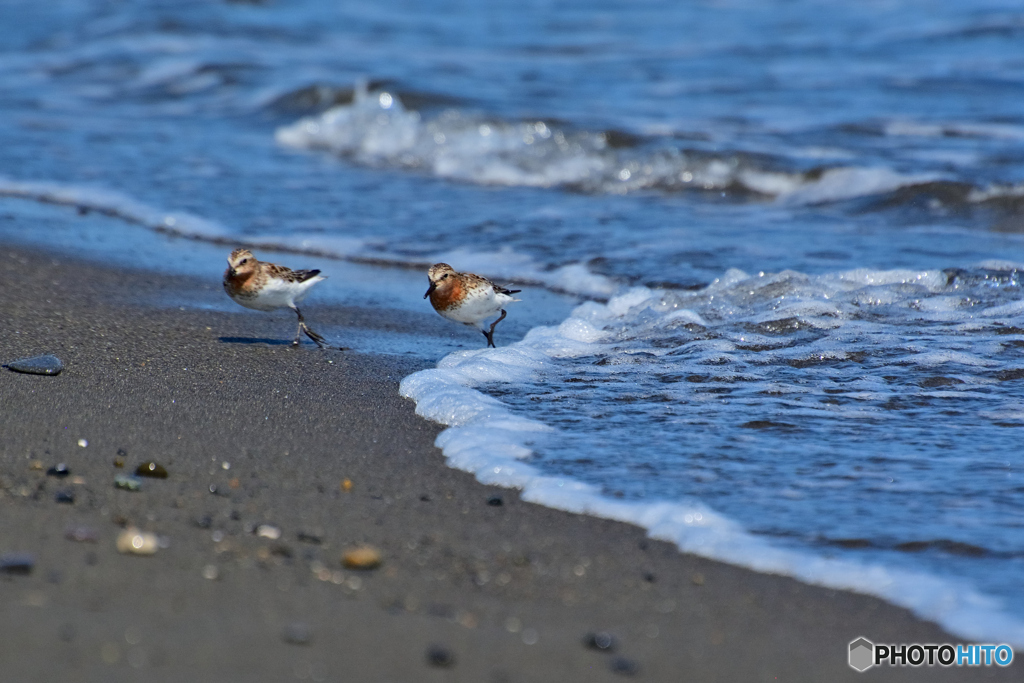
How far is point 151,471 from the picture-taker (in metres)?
3.99

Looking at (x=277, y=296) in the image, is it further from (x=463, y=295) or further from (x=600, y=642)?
(x=600, y=642)

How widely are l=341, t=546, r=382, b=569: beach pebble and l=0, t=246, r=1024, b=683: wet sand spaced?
0.08 feet

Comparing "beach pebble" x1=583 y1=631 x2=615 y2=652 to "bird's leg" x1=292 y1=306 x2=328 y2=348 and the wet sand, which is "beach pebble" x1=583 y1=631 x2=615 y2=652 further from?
"bird's leg" x1=292 y1=306 x2=328 y2=348

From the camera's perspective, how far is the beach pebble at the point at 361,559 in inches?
130

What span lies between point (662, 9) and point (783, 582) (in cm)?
2215

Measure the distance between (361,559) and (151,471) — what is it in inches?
43.8

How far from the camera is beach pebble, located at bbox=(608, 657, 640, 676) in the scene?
2.81 metres

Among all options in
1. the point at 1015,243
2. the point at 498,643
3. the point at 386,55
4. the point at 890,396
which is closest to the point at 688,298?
the point at 890,396

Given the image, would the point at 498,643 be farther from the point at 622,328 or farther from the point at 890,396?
the point at 622,328

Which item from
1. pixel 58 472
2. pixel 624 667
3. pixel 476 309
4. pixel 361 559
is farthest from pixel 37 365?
pixel 624 667

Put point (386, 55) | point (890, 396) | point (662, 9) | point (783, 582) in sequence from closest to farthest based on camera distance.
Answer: point (783, 582), point (890, 396), point (386, 55), point (662, 9)

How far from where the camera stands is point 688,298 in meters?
7.34

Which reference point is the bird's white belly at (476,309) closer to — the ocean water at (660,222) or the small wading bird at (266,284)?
the ocean water at (660,222)

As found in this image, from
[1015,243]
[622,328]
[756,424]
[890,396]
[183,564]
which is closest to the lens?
[183,564]
